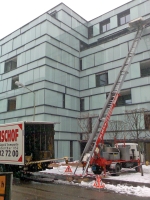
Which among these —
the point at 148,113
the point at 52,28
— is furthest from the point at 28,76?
the point at 148,113

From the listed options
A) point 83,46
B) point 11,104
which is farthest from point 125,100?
point 11,104

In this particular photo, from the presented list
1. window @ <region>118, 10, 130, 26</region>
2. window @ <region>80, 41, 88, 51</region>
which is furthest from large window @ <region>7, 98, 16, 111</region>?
window @ <region>118, 10, 130, 26</region>

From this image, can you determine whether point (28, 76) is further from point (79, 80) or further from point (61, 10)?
point (61, 10)

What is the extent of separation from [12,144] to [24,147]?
1.28 metres

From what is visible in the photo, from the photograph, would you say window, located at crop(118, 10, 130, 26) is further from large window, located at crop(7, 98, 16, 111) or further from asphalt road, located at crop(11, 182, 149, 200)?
asphalt road, located at crop(11, 182, 149, 200)

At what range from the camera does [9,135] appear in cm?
1541

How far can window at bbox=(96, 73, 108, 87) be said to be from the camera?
33344mm

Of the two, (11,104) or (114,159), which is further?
(11,104)

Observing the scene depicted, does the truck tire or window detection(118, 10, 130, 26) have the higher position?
window detection(118, 10, 130, 26)

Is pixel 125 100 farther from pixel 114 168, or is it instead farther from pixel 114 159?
pixel 114 168

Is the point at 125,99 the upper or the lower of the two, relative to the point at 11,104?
lower

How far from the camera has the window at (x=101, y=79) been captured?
3334 centimetres

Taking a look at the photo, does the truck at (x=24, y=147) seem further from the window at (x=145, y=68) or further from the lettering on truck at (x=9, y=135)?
the window at (x=145, y=68)

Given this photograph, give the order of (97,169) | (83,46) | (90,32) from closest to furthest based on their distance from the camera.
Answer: (97,169) < (83,46) < (90,32)
